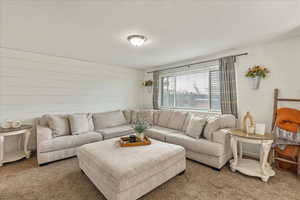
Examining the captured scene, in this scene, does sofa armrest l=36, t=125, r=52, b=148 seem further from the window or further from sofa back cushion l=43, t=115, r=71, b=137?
the window

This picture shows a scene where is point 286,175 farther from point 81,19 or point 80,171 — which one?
point 81,19

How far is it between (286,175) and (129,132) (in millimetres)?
3175

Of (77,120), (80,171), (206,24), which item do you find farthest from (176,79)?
(80,171)

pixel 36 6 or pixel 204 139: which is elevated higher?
pixel 36 6

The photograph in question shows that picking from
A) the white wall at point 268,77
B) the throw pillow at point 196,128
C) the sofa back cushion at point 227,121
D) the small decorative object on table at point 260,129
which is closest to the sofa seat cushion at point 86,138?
the throw pillow at point 196,128

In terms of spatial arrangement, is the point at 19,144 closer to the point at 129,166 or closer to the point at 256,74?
the point at 129,166

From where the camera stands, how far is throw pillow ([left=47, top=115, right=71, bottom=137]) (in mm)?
2977

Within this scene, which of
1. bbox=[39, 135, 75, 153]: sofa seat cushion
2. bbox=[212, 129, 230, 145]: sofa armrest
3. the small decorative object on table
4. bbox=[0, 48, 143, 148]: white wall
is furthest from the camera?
bbox=[0, 48, 143, 148]: white wall

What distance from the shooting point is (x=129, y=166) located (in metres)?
1.68

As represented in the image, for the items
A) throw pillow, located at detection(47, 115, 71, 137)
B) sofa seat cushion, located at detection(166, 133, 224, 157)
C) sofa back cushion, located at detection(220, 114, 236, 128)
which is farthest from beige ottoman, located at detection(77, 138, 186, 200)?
sofa back cushion, located at detection(220, 114, 236, 128)

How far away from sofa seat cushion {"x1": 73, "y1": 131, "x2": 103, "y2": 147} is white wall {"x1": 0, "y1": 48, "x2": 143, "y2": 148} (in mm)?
1121

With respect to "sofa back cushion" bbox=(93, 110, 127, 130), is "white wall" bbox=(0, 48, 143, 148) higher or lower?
higher

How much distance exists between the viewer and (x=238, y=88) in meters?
3.19

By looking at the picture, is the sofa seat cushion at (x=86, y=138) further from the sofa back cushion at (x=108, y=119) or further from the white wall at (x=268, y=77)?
the white wall at (x=268, y=77)
